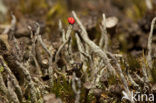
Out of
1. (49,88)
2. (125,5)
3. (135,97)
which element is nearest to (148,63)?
(135,97)

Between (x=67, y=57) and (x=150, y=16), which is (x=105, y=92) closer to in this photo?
(x=67, y=57)

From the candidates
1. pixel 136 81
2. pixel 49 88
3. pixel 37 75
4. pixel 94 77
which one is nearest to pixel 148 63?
pixel 136 81

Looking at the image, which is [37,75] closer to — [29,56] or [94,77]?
[29,56]

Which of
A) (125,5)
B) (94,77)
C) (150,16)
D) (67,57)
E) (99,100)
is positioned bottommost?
(99,100)

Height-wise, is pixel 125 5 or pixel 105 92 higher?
pixel 125 5

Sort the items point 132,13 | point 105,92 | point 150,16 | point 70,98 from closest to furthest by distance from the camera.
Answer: point 70,98
point 105,92
point 150,16
point 132,13

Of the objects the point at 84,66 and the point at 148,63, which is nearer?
the point at 148,63

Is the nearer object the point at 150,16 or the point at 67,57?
the point at 67,57

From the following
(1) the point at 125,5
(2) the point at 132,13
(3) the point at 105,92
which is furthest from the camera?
(1) the point at 125,5

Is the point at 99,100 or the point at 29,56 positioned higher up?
the point at 29,56
